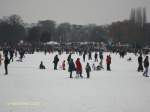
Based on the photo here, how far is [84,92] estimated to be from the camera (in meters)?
15.8

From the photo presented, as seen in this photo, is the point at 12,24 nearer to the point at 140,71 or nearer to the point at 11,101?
the point at 140,71

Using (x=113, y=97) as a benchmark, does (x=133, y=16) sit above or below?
above

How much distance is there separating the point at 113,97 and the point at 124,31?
11304 centimetres

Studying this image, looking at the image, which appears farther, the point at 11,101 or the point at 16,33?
the point at 16,33

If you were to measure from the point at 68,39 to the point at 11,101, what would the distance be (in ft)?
587

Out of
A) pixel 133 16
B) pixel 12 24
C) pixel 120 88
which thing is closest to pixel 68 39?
pixel 12 24

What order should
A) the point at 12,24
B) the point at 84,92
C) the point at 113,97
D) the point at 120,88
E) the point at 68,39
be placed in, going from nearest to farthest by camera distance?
the point at 113,97 < the point at 84,92 < the point at 120,88 < the point at 12,24 < the point at 68,39

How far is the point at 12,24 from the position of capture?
429ft

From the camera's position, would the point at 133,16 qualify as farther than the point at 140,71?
Yes

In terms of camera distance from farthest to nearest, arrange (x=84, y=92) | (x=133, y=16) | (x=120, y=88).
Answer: (x=133, y=16), (x=120, y=88), (x=84, y=92)

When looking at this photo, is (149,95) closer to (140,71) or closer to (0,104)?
(0,104)

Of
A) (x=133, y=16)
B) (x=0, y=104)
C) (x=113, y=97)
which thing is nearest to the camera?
(x=0, y=104)

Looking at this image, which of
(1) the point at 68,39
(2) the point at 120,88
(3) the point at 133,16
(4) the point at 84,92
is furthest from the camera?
(1) the point at 68,39

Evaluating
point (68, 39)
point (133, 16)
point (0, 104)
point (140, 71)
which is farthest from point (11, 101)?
point (68, 39)
